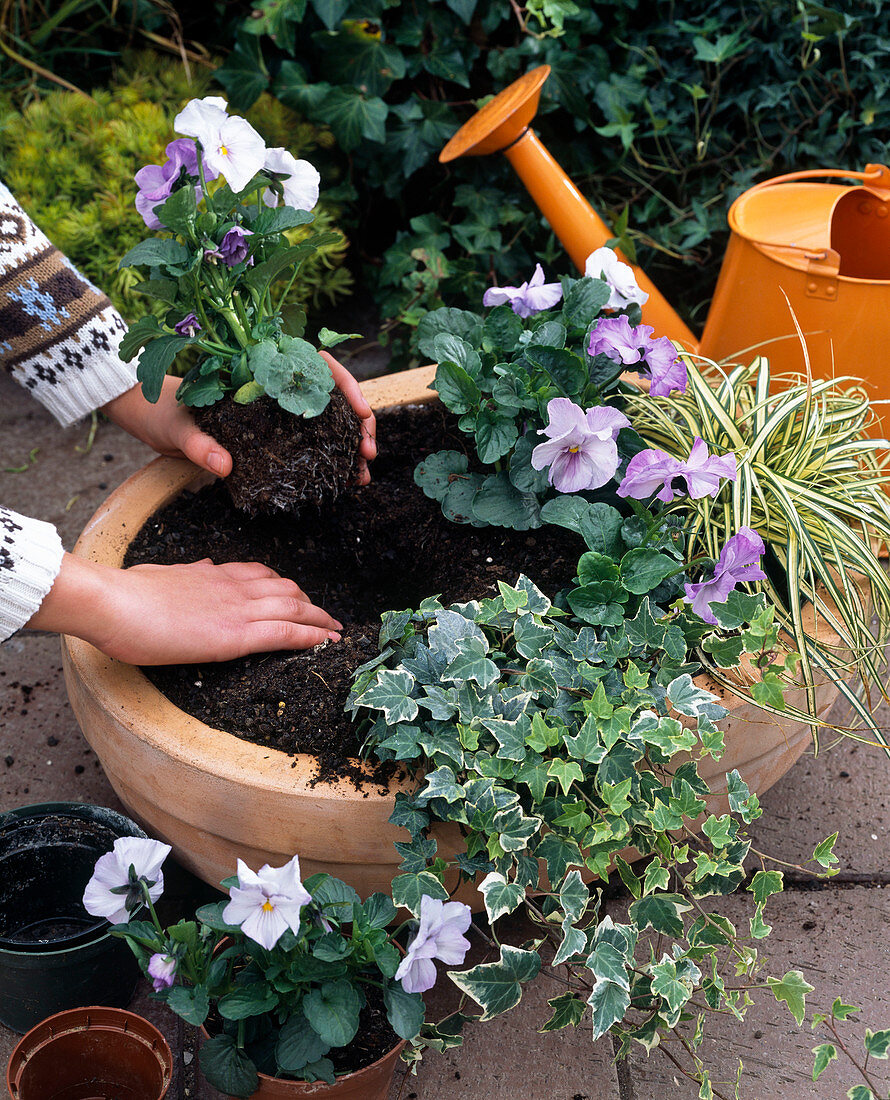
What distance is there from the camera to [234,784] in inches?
42.9

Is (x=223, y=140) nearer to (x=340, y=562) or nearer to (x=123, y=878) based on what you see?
(x=340, y=562)

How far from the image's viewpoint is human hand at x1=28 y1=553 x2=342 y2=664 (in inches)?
44.6

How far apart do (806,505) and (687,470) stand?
0.33 m

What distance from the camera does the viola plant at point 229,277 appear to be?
1.16 metres

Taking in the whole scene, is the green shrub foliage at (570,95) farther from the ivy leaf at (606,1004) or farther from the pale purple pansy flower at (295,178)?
the ivy leaf at (606,1004)

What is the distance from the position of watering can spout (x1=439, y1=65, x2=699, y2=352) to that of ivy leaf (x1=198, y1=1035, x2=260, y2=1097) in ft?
4.70

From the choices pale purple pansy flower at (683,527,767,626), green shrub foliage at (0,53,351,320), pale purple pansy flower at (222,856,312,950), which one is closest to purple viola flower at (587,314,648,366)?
pale purple pansy flower at (683,527,767,626)

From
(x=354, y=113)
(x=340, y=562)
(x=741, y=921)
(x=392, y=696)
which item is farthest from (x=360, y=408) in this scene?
(x=354, y=113)

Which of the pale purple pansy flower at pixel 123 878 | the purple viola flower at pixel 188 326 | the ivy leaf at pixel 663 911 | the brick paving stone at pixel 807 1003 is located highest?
the purple viola flower at pixel 188 326

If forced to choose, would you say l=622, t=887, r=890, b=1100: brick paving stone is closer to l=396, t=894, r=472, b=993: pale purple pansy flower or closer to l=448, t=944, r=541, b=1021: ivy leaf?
l=448, t=944, r=541, b=1021: ivy leaf

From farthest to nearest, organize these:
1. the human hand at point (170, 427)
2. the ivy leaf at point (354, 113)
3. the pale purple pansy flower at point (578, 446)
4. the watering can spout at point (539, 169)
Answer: the ivy leaf at point (354, 113), the watering can spout at point (539, 169), the human hand at point (170, 427), the pale purple pansy flower at point (578, 446)

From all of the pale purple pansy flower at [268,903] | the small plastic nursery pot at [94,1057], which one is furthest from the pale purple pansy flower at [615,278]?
the small plastic nursery pot at [94,1057]

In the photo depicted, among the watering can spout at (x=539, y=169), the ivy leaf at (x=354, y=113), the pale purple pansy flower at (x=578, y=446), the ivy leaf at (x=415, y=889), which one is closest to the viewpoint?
the ivy leaf at (x=415, y=889)

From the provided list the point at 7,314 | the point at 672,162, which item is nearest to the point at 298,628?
the point at 7,314
